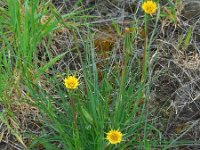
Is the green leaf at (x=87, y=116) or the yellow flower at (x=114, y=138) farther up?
the green leaf at (x=87, y=116)

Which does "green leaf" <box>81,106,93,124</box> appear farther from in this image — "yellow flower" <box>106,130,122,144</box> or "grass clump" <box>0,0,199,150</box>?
"yellow flower" <box>106,130,122,144</box>

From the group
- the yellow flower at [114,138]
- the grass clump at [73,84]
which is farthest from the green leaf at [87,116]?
the yellow flower at [114,138]

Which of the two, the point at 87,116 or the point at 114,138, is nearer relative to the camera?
the point at 114,138

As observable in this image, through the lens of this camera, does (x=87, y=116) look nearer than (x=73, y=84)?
No

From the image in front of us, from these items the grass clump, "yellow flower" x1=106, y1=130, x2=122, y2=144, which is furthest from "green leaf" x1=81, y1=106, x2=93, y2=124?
"yellow flower" x1=106, y1=130, x2=122, y2=144

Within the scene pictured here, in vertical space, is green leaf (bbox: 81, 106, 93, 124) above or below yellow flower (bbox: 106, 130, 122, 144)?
above

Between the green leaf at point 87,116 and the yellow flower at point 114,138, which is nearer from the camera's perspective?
the yellow flower at point 114,138

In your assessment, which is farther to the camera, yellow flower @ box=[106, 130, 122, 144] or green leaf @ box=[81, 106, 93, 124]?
green leaf @ box=[81, 106, 93, 124]

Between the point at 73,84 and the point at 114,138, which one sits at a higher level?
the point at 73,84

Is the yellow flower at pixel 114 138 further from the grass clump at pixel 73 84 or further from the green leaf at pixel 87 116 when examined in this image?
the green leaf at pixel 87 116

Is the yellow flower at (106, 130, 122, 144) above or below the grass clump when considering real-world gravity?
below

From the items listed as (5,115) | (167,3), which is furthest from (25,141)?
(167,3)

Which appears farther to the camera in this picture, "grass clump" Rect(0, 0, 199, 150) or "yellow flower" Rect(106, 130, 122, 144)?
"grass clump" Rect(0, 0, 199, 150)
